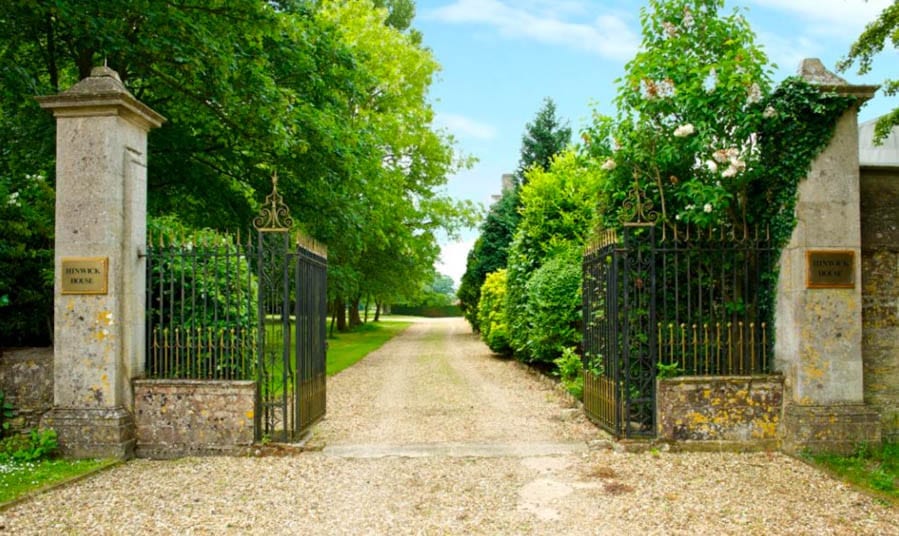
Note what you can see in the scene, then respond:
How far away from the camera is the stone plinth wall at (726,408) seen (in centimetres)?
729

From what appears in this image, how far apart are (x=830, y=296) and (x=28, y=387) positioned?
29.4 feet

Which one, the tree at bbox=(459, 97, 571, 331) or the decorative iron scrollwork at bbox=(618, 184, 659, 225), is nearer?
the decorative iron scrollwork at bbox=(618, 184, 659, 225)

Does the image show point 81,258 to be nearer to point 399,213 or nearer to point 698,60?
point 698,60

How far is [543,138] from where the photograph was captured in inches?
1054

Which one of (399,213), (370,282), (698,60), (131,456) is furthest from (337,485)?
(370,282)

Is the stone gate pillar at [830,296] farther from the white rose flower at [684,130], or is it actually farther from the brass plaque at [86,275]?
the brass plaque at [86,275]

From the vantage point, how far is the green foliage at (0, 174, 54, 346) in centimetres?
790

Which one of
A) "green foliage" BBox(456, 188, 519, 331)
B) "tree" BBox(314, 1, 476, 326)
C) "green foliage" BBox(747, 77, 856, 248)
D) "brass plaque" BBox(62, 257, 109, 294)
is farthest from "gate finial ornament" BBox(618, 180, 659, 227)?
"green foliage" BBox(456, 188, 519, 331)

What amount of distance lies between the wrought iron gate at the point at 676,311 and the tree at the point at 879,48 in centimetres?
Answer: 972

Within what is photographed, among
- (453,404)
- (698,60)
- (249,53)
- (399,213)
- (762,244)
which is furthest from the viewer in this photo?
(399,213)

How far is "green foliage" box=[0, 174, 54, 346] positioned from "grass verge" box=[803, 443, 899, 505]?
28.7 feet

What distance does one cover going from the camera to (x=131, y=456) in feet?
23.6

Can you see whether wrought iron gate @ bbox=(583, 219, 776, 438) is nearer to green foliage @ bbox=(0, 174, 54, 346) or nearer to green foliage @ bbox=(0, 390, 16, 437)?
green foliage @ bbox=(0, 174, 54, 346)

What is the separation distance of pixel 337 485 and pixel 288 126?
319 inches
